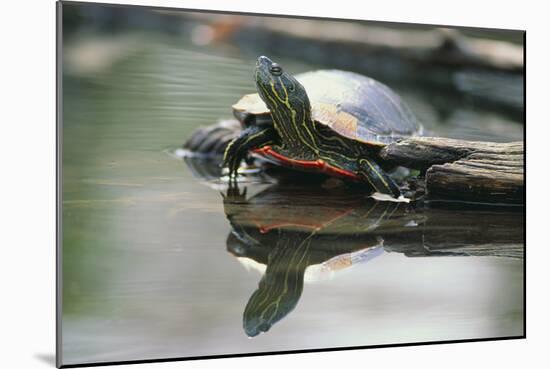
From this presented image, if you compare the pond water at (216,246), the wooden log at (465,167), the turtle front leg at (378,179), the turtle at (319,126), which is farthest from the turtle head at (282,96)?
the wooden log at (465,167)

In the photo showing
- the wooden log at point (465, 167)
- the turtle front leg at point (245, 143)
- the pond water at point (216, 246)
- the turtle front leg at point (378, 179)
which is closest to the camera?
the pond water at point (216, 246)

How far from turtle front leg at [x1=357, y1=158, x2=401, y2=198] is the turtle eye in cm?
57

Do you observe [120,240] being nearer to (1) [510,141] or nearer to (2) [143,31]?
(2) [143,31]

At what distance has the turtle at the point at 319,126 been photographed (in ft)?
11.4

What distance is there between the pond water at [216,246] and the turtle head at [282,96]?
125 mm

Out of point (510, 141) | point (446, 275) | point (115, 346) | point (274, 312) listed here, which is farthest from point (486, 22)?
point (115, 346)

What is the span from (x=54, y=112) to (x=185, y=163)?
1.03 meters

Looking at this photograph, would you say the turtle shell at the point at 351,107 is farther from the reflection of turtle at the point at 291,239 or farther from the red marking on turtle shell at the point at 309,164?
the reflection of turtle at the point at 291,239

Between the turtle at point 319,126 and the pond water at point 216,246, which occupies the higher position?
the turtle at point 319,126

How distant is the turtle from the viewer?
346cm

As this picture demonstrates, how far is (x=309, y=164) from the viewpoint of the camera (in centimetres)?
365

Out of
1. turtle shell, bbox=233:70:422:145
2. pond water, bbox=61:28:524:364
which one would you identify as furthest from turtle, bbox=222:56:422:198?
pond water, bbox=61:28:524:364

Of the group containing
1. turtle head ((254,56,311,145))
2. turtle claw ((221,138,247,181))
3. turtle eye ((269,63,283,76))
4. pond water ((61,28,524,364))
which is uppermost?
turtle eye ((269,63,283,76))

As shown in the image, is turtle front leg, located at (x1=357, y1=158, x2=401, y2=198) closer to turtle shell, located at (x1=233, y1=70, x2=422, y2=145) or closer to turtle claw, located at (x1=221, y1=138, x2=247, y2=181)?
turtle shell, located at (x1=233, y1=70, x2=422, y2=145)
